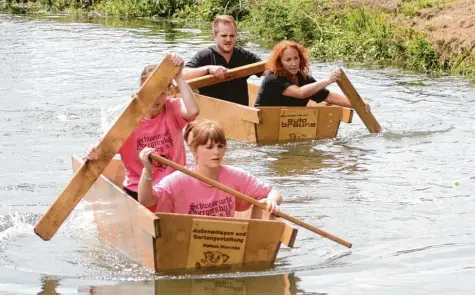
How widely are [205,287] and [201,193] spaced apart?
0.58 m

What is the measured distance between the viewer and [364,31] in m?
18.5

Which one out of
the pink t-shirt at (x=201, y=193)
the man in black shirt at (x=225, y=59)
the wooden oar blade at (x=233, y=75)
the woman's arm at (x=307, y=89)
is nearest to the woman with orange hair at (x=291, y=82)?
the woman's arm at (x=307, y=89)

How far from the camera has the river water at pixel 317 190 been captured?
6848mm

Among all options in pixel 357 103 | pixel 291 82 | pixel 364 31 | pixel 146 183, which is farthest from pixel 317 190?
pixel 364 31

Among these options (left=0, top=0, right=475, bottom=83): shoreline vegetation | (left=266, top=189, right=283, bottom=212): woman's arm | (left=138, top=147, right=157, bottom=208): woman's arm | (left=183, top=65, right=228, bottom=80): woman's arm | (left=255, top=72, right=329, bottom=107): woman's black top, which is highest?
(left=138, top=147, right=157, bottom=208): woman's arm

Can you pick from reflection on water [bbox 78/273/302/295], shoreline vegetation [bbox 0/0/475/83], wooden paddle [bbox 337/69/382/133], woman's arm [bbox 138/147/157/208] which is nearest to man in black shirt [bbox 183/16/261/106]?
wooden paddle [bbox 337/69/382/133]

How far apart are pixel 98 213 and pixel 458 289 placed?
102 inches

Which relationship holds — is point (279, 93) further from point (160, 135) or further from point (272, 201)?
point (272, 201)

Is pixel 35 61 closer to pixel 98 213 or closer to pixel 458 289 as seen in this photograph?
pixel 98 213

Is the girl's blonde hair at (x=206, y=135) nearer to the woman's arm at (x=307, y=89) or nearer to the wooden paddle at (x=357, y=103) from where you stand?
the woman's arm at (x=307, y=89)

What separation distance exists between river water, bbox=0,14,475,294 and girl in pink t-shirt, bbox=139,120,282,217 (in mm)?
425

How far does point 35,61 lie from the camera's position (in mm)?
18969

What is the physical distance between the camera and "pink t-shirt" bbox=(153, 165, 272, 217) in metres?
6.82

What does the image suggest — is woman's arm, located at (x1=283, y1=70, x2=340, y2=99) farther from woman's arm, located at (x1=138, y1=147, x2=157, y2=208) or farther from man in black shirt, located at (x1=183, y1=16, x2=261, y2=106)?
woman's arm, located at (x1=138, y1=147, x2=157, y2=208)
